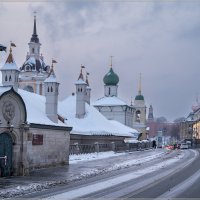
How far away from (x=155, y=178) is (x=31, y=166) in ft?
26.4

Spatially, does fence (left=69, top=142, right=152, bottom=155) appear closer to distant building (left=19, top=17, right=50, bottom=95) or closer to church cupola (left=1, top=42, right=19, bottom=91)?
church cupola (left=1, top=42, right=19, bottom=91)

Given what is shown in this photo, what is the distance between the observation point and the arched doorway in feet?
77.5

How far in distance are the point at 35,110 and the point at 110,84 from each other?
66372mm

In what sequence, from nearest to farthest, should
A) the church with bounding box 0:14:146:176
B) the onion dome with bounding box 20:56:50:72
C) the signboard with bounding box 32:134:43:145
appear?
the church with bounding box 0:14:146:176 → the signboard with bounding box 32:134:43:145 → the onion dome with bounding box 20:56:50:72

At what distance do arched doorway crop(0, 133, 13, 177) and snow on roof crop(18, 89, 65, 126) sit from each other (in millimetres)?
3058

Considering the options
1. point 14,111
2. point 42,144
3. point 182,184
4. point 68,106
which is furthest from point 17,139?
point 68,106

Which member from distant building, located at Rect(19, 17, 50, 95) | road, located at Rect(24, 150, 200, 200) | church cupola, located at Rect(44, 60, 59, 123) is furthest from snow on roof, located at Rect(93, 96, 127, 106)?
road, located at Rect(24, 150, 200, 200)

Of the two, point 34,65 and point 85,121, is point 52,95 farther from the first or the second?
point 34,65

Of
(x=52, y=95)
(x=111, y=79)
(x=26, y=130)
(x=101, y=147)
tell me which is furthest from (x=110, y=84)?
(x=26, y=130)

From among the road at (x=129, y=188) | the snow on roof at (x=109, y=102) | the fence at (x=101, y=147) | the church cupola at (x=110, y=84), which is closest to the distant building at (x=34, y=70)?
the snow on roof at (x=109, y=102)

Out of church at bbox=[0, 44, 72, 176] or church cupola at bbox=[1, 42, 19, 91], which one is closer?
church at bbox=[0, 44, 72, 176]

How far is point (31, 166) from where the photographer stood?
27688 mm

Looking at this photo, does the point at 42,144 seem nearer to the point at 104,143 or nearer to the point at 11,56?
the point at 11,56

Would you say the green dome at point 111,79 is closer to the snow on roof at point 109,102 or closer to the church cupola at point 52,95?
the snow on roof at point 109,102
